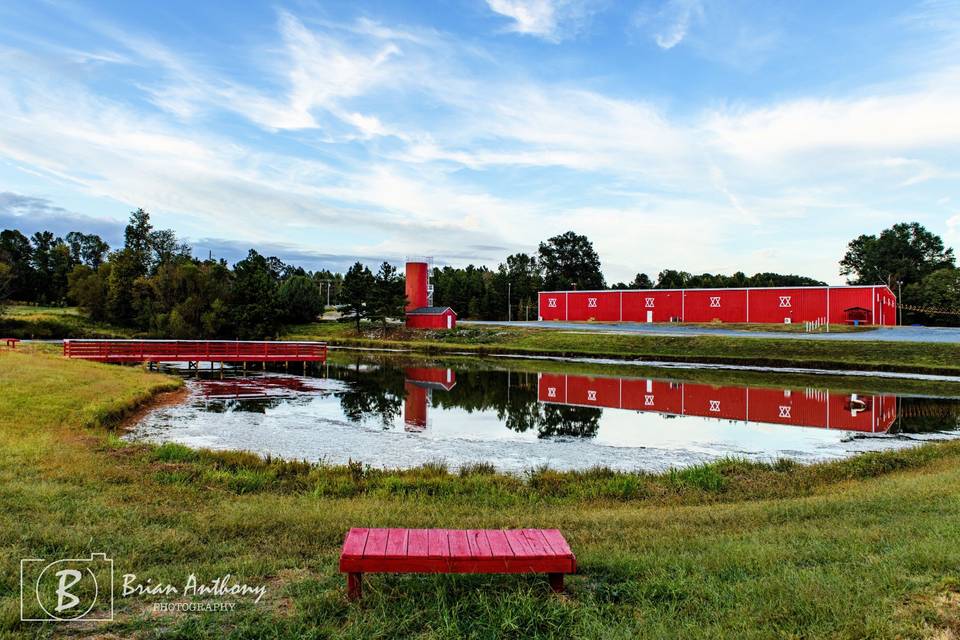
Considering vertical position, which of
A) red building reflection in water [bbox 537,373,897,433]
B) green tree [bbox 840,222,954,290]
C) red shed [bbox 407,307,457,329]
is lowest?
red building reflection in water [bbox 537,373,897,433]

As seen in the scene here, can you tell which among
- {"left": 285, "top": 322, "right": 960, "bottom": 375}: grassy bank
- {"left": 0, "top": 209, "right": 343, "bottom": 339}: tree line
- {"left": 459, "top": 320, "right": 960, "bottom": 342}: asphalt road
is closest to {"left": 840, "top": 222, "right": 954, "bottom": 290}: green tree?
{"left": 459, "top": 320, "right": 960, "bottom": 342}: asphalt road

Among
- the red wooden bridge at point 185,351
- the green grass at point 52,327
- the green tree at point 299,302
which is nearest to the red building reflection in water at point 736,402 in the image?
the red wooden bridge at point 185,351

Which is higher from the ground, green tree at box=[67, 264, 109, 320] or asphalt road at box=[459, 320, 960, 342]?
green tree at box=[67, 264, 109, 320]

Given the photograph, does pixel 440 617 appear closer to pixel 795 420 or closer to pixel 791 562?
Answer: pixel 791 562

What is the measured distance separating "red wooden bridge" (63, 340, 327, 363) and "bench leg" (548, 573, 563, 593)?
106 ft

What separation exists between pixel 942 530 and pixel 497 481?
20.5 feet

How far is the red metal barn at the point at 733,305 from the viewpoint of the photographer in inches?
2095

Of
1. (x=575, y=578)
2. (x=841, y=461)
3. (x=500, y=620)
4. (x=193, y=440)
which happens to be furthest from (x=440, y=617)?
(x=193, y=440)

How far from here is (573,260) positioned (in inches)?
4131

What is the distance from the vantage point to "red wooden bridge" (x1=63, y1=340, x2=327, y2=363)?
32.8 metres

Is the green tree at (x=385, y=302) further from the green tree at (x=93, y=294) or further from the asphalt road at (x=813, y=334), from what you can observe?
the green tree at (x=93, y=294)

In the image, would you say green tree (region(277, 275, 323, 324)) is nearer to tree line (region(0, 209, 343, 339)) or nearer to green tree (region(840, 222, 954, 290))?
tree line (region(0, 209, 343, 339))

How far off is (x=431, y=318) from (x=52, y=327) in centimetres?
3509
